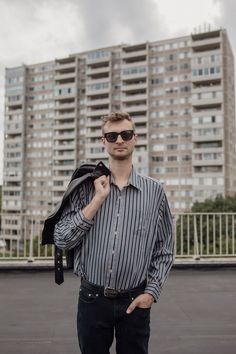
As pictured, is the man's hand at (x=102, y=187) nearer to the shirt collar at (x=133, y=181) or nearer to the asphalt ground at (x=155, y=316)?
the shirt collar at (x=133, y=181)

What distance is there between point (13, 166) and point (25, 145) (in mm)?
4462

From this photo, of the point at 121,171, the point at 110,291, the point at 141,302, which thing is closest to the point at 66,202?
the point at 121,171

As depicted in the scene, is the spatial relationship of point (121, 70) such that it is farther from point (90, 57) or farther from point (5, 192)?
point (5, 192)

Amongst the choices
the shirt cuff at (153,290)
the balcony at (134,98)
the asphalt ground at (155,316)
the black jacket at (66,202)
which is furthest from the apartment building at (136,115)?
the shirt cuff at (153,290)

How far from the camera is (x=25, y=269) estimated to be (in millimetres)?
5492

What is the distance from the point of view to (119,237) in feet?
4.77

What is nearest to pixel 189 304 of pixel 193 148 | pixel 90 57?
pixel 193 148

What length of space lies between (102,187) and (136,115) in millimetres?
57075

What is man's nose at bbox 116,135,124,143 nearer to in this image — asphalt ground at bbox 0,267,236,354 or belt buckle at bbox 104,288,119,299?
belt buckle at bbox 104,288,119,299

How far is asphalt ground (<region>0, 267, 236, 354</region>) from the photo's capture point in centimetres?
260

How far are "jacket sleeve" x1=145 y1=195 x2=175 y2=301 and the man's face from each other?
0.27 m

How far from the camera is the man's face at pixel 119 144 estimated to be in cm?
152

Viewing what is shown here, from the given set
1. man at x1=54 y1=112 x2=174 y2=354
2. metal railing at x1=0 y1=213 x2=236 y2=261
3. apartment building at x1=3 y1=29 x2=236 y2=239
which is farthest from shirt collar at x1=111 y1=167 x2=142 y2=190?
apartment building at x1=3 y1=29 x2=236 y2=239

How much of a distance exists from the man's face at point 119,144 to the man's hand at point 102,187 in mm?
140
